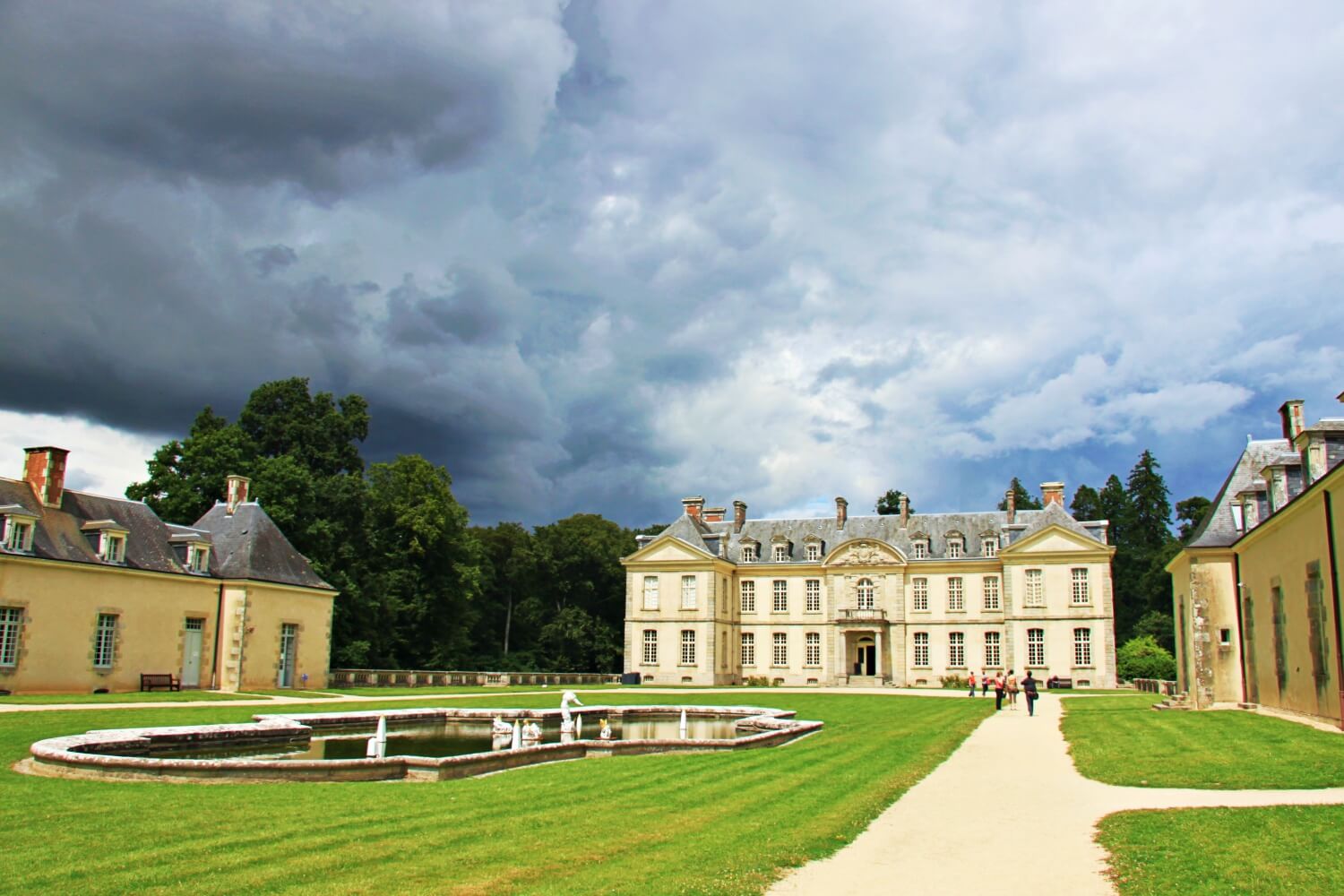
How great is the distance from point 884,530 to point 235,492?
31728mm

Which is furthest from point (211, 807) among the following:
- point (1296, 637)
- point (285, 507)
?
point (285, 507)

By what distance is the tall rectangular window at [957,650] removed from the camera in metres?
49.1

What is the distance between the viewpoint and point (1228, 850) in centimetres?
734

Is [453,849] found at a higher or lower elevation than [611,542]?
lower

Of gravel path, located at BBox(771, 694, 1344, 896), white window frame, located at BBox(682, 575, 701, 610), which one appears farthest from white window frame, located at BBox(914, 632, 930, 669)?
gravel path, located at BBox(771, 694, 1344, 896)

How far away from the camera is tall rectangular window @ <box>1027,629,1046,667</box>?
155 feet

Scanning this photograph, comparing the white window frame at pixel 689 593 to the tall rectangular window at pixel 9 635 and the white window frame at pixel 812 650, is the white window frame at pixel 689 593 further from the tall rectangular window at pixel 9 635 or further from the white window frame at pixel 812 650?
the tall rectangular window at pixel 9 635

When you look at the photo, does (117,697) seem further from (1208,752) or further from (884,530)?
(884,530)

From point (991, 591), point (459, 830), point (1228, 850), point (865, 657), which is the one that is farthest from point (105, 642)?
point (991, 591)

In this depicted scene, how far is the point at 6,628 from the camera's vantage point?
24891mm

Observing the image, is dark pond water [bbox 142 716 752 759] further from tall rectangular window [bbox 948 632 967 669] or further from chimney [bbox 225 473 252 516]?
tall rectangular window [bbox 948 632 967 669]

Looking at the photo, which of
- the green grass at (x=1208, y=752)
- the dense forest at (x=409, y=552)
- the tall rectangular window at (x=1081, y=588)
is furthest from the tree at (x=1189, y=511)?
the green grass at (x=1208, y=752)

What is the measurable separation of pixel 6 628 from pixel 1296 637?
2888cm

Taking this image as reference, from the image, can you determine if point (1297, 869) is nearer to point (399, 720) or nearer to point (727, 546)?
point (399, 720)
